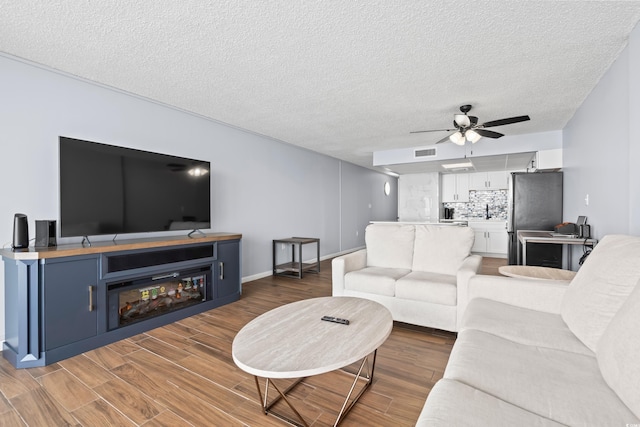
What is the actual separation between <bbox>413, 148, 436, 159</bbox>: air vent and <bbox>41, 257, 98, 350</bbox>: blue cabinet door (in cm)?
540

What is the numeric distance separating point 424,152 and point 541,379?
17.2ft

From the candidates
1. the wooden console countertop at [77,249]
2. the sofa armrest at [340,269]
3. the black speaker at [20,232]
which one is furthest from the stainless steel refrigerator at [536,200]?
the black speaker at [20,232]

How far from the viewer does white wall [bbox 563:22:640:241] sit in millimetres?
2068

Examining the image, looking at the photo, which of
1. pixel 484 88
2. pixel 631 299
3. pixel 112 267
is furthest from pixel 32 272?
pixel 484 88

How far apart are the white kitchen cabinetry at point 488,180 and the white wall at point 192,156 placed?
2.92m

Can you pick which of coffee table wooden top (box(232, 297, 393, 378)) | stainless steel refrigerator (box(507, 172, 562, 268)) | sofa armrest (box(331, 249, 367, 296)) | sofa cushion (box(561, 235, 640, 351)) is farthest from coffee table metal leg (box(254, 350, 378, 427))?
stainless steel refrigerator (box(507, 172, 562, 268))

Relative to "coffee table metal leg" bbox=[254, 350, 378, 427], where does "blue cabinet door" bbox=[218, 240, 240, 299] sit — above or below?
above

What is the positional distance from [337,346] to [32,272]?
2.29 metres

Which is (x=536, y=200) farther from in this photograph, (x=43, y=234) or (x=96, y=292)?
(x=43, y=234)

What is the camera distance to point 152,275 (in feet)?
9.50

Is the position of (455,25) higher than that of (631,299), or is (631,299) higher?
(455,25)

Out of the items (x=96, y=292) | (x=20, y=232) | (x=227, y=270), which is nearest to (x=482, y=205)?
(x=227, y=270)

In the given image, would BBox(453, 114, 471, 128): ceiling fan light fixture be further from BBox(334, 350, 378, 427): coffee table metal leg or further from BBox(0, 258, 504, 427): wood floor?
BBox(334, 350, 378, 427): coffee table metal leg

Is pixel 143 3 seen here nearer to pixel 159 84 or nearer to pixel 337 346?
pixel 159 84
